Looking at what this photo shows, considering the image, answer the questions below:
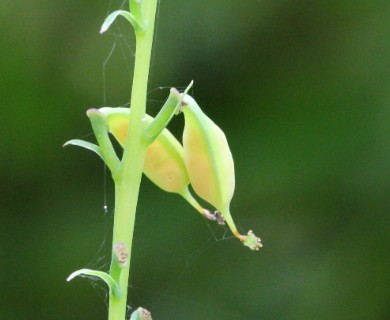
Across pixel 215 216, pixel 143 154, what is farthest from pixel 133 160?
pixel 215 216

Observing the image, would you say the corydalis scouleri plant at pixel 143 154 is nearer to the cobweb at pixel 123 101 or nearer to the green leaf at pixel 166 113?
the green leaf at pixel 166 113

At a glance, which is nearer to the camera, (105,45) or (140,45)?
(140,45)

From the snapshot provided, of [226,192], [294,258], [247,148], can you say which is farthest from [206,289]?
[226,192]

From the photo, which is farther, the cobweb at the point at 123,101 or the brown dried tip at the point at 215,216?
the cobweb at the point at 123,101

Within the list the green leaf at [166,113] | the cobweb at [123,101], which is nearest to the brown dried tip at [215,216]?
the green leaf at [166,113]

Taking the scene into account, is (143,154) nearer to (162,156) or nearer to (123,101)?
(162,156)

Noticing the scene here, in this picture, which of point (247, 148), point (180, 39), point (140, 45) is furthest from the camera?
point (247, 148)

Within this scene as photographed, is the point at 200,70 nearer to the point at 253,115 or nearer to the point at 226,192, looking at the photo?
the point at 253,115
